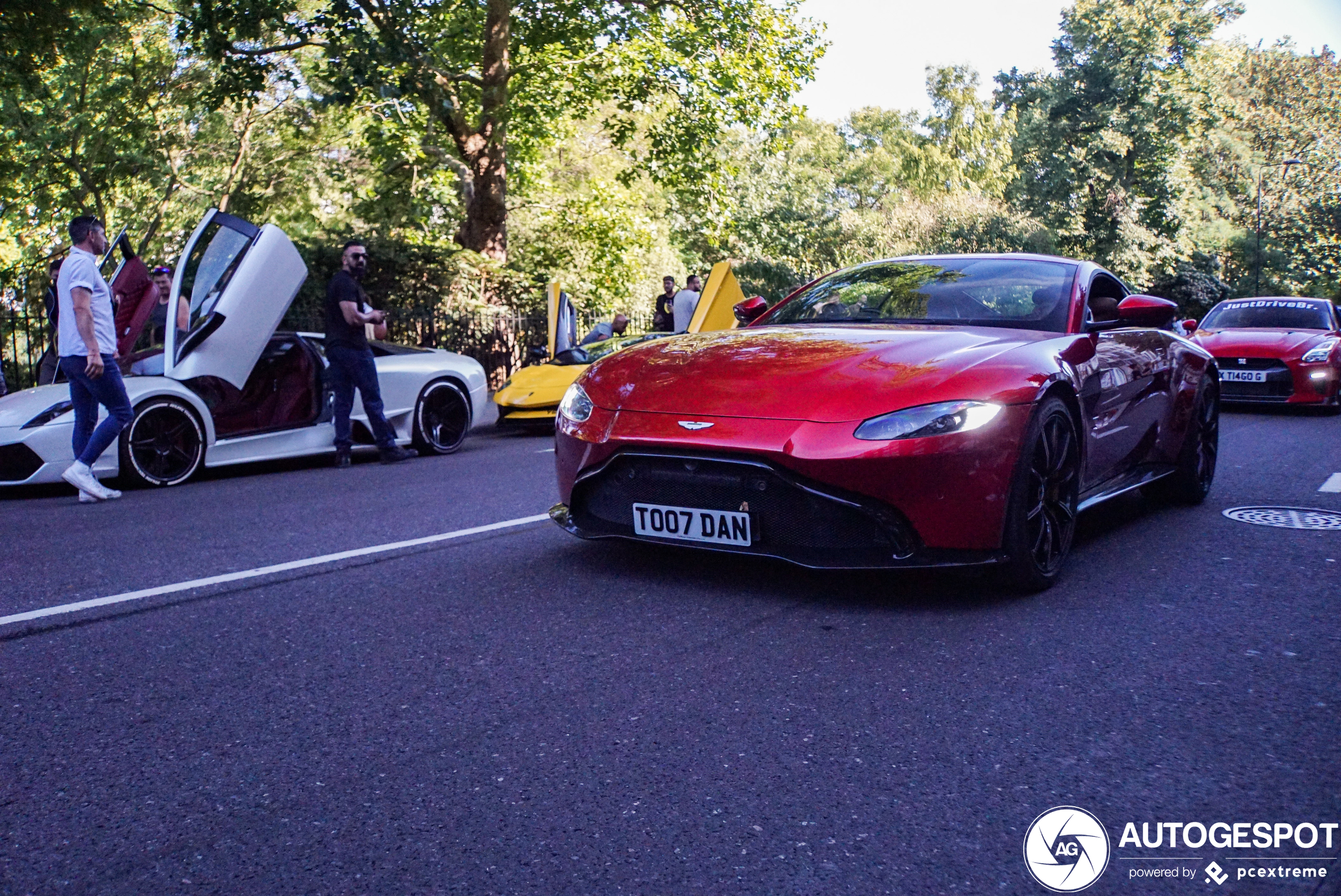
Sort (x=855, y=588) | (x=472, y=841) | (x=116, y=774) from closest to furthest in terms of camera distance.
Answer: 1. (x=472, y=841)
2. (x=116, y=774)
3. (x=855, y=588)

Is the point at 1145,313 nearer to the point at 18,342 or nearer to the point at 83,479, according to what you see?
the point at 83,479

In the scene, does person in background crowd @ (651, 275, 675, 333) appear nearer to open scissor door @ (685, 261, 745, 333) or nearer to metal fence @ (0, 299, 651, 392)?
metal fence @ (0, 299, 651, 392)

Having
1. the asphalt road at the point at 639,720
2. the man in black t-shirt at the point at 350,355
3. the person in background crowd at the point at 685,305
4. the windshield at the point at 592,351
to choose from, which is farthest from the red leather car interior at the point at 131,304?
the person in background crowd at the point at 685,305

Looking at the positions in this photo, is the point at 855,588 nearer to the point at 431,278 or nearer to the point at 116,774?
the point at 116,774

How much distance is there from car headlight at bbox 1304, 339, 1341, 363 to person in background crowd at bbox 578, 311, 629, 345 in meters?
8.17

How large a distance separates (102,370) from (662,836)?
6.46 meters

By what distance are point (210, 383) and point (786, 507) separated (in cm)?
→ 629

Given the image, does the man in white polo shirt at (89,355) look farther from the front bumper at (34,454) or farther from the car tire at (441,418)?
the car tire at (441,418)

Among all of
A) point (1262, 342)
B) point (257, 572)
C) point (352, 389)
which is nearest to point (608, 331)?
point (352, 389)

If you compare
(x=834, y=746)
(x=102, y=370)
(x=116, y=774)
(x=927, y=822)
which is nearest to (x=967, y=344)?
(x=834, y=746)

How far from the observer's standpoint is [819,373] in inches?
179

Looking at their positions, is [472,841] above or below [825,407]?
below

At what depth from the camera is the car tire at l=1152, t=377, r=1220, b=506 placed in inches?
261

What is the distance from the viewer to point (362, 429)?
34.1 ft
